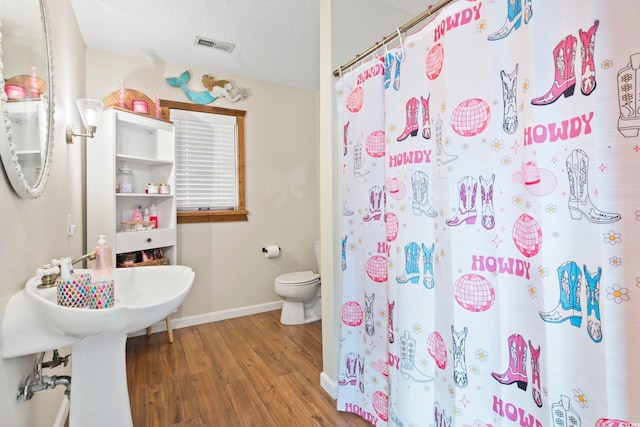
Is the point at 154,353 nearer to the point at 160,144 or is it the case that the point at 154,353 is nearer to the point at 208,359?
the point at 208,359

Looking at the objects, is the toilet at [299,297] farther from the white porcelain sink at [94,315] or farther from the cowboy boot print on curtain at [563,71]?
the cowboy boot print on curtain at [563,71]

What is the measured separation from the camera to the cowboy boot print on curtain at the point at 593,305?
2.40ft

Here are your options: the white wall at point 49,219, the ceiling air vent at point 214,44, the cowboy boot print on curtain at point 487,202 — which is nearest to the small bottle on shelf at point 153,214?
the white wall at point 49,219

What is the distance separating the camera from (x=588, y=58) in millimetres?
740

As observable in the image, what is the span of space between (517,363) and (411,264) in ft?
1.60

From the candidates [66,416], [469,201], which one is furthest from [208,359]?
[469,201]

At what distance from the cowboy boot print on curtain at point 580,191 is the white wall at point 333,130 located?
1.09 meters

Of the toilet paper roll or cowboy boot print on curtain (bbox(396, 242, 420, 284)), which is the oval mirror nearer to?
cowboy boot print on curtain (bbox(396, 242, 420, 284))

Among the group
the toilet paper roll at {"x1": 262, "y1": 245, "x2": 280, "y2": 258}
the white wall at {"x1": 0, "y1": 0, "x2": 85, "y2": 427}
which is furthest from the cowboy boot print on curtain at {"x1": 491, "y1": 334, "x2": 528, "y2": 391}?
the toilet paper roll at {"x1": 262, "y1": 245, "x2": 280, "y2": 258}

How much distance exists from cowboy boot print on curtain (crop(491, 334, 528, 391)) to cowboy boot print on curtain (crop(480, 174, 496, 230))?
1.17ft

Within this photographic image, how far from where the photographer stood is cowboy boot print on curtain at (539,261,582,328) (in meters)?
0.77

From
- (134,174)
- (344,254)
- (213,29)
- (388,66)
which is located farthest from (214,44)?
(344,254)

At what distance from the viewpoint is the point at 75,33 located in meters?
2.05

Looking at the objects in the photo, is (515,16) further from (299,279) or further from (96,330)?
(299,279)
